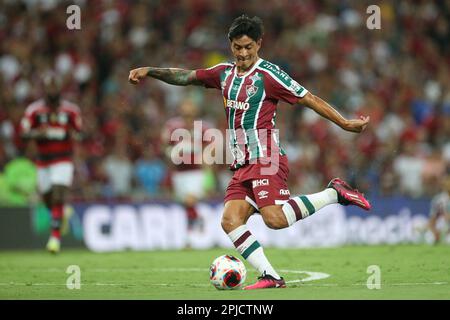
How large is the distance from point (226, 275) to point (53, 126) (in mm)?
7412

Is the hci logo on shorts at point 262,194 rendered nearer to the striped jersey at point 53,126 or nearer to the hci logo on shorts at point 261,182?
the hci logo on shorts at point 261,182

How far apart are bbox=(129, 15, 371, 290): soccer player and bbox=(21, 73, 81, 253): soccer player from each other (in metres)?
6.23

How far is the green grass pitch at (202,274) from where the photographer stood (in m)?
8.67

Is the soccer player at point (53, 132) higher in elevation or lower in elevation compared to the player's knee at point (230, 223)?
higher

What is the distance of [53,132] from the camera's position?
51.9 ft

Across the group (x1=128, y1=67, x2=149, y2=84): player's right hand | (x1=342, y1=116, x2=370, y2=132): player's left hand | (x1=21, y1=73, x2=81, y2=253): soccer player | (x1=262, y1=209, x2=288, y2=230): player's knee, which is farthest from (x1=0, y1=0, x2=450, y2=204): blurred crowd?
(x1=342, y1=116, x2=370, y2=132): player's left hand

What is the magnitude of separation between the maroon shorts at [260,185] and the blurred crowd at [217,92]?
27.9 ft

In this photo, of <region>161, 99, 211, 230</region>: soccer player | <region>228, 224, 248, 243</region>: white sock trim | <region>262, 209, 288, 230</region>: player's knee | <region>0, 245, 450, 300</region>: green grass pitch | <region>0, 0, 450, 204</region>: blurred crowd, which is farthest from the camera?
<region>0, 0, 450, 204</region>: blurred crowd

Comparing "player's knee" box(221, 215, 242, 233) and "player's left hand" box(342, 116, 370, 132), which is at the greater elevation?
"player's left hand" box(342, 116, 370, 132)

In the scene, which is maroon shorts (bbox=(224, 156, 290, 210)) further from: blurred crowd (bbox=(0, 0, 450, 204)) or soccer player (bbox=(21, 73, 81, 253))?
blurred crowd (bbox=(0, 0, 450, 204))

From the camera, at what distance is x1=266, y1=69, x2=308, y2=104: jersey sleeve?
9.44m

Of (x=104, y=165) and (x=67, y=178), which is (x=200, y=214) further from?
(x=67, y=178)

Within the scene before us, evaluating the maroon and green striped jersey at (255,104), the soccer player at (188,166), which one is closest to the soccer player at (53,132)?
the soccer player at (188,166)

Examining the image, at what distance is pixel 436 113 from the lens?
69.4 ft
